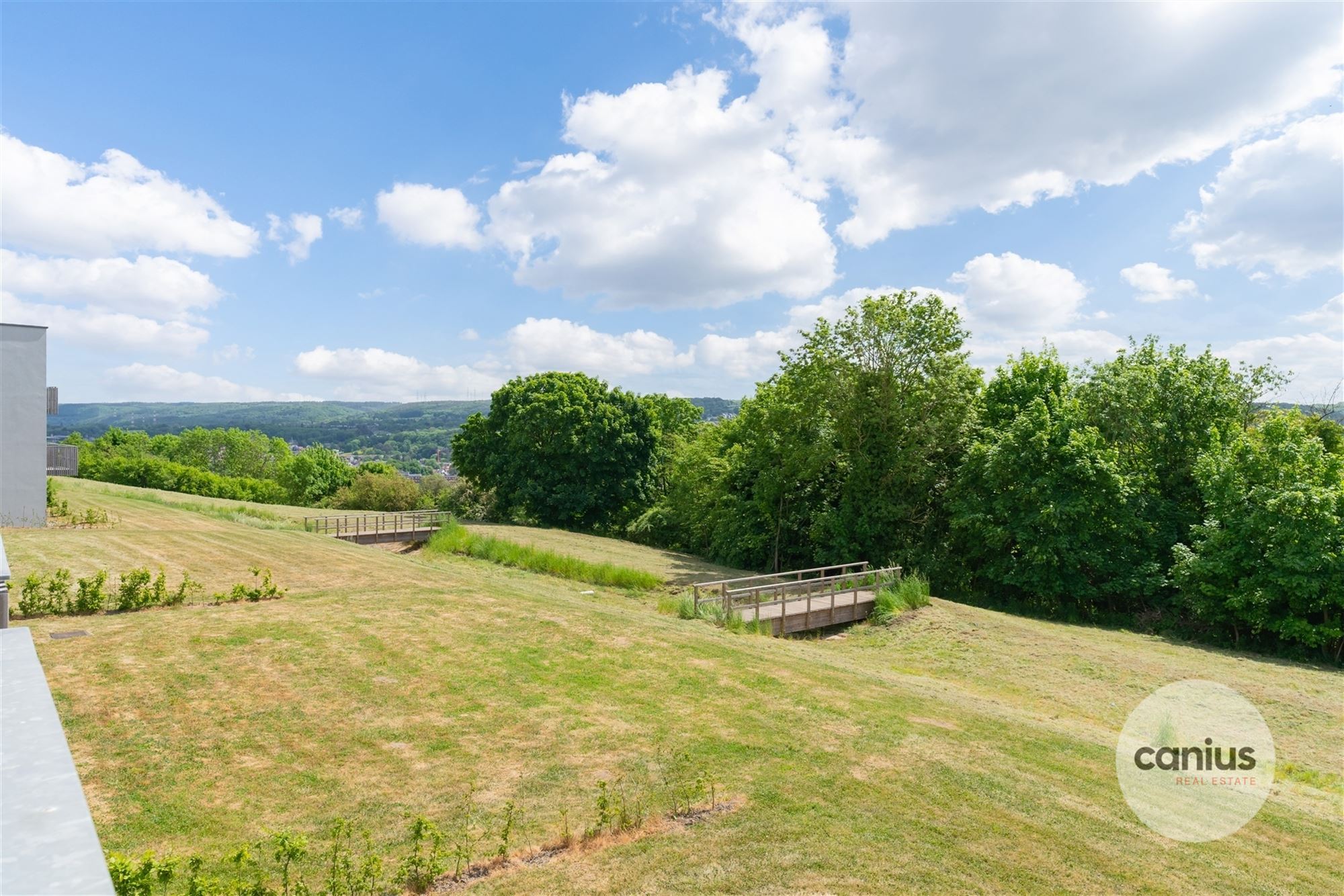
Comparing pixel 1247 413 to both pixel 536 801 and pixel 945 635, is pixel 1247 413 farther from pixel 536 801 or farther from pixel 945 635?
pixel 536 801

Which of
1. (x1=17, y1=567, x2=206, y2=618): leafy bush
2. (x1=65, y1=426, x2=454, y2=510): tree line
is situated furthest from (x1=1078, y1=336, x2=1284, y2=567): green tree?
(x1=65, y1=426, x2=454, y2=510): tree line

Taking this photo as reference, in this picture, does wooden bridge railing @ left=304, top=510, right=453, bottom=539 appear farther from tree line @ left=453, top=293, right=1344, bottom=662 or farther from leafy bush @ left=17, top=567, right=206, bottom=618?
leafy bush @ left=17, top=567, right=206, bottom=618

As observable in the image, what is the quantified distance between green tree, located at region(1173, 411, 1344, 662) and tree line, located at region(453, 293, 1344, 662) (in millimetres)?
57

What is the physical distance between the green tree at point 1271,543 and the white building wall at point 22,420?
119ft

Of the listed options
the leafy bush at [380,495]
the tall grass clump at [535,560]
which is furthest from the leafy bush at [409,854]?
the leafy bush at [380,495]

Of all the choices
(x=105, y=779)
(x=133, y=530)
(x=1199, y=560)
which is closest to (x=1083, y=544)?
(x=1199, y=560)

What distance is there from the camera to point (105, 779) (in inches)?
303

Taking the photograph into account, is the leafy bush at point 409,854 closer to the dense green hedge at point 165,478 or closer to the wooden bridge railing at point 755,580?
the wooden bridge railing at point 755,580

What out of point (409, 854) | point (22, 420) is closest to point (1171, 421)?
point (409, 854)

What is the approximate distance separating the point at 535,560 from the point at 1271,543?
83.8 feet

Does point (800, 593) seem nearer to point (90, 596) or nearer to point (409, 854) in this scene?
point (409, 854)

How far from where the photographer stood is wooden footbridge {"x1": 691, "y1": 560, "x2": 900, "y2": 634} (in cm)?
2088

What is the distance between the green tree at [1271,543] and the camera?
20328 mm

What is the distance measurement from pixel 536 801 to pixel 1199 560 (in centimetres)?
2339
